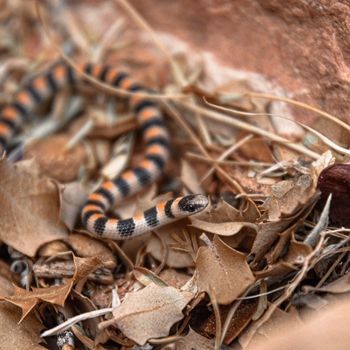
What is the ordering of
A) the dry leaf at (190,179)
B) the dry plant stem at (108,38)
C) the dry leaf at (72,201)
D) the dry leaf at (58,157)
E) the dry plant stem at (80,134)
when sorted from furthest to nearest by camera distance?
1. the dry plant stem at (108,38)
2. the dry plant stem at (80,134)
3. the dry leaf at (58,157)
4. the dry leaf at (190,179)
5. the dry leaf at (72,201)

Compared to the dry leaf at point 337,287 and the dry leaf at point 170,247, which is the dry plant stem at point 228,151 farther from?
the dry leaf at point 337,287

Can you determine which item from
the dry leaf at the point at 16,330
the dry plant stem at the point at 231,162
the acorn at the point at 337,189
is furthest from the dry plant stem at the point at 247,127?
the dry leaf at the point at 16,330

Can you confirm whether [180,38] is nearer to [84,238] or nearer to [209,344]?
[84,238]

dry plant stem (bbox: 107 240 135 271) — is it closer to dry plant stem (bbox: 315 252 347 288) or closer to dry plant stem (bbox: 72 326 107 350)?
dry plant stem (bbox: 72 326 107 350)

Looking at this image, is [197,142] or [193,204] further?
Result: [197,142]

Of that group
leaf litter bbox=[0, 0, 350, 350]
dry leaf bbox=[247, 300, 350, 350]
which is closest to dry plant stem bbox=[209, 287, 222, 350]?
leaf litter bbox=[0, 0, 350, 350]

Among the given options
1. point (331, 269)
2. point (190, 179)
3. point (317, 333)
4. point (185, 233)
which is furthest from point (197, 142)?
point (317, 333)

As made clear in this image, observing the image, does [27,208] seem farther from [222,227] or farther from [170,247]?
[222,227]
